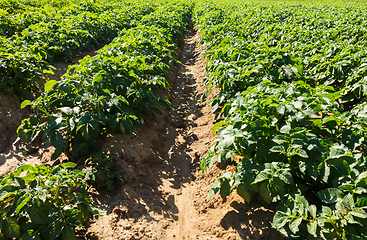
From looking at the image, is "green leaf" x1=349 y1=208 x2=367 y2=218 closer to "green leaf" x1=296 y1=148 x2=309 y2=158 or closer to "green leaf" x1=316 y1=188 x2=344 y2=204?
"green leaf" x1=316 y1=188 x2=344 y2=204

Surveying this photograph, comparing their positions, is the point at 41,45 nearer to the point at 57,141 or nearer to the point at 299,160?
the point at 57,141

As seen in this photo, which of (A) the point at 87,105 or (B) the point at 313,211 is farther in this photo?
(A) the point at 87,105

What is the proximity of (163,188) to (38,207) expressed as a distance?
1711mm

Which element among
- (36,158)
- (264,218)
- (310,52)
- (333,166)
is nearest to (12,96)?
(36,158)

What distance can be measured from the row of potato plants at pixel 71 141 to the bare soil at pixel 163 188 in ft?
0.81

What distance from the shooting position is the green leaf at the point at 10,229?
1704 millimetres

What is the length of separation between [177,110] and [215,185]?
3167 millimetres

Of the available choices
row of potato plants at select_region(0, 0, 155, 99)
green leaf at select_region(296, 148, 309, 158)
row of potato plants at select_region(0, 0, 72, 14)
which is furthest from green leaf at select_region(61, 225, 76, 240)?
row of potato plants at select_region(0, 0, 72, 14)

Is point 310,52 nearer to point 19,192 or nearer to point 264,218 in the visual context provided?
point 264,218

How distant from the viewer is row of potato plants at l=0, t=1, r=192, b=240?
184 cm

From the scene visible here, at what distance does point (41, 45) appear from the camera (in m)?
5.71

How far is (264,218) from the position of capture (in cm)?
232

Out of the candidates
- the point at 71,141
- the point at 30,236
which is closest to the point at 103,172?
the point at 71,141

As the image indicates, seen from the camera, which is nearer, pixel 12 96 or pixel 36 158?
pixel 36 158
